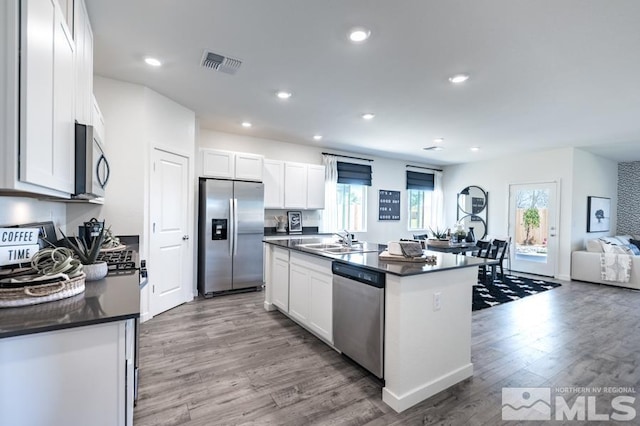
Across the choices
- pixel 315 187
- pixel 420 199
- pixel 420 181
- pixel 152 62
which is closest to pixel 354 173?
pixel 315 187

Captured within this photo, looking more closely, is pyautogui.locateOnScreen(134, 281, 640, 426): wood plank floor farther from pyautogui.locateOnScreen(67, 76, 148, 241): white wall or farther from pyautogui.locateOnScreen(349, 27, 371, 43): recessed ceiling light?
pyautogui.locateOnScreen(349, 27, 371, 43): recessed ceiling light

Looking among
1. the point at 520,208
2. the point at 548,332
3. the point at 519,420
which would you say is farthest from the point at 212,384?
the point at 520,208

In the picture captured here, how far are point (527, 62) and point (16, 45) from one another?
343cm

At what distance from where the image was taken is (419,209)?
815cm

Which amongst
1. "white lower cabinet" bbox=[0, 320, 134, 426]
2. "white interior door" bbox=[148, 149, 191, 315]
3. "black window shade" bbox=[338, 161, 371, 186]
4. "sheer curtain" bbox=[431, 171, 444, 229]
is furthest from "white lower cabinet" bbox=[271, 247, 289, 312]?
"sheer curtain" bbox=[431, 171, 444, 229]

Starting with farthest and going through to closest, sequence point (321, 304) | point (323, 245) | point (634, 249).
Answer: point (634, 249)
point (323, 245)
point (321, 304)

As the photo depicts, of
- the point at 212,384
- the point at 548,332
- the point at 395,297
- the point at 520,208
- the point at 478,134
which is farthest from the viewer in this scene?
the point at 520,208

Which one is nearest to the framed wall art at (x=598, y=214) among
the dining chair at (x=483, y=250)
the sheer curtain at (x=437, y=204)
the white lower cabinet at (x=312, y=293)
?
the dining chair at (x=483, y=250)

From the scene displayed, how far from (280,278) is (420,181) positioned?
18.2ft

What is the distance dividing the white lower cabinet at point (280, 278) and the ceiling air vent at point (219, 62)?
208cm

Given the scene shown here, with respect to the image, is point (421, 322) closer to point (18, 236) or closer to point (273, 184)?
point (18, 236)

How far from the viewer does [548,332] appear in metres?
3.37

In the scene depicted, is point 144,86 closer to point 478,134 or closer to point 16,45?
point 16,45

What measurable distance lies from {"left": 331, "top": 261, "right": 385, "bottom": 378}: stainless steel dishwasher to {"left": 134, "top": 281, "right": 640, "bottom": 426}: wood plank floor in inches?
7.7
